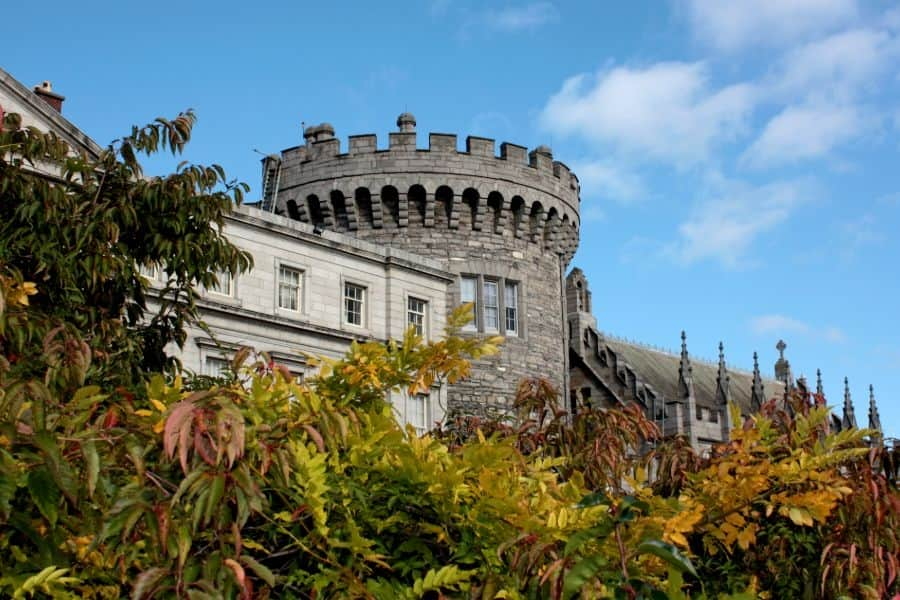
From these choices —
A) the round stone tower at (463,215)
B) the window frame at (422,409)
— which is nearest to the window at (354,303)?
the window frame at (422,409)

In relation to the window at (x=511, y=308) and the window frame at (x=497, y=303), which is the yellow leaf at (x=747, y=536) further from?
the window at (x=511, y=308)

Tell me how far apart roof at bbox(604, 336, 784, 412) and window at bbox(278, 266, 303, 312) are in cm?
1981

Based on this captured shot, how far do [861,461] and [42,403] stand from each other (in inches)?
215

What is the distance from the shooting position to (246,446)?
4.19 meters

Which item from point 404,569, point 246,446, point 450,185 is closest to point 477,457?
point 404,569

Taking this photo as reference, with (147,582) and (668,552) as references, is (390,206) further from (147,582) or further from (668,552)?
(668,552)

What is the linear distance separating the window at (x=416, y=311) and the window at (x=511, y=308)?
11.1ft

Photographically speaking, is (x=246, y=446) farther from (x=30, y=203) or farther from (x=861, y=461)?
(x=30, y=203)

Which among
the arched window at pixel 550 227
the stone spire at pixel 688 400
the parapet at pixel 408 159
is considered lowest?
the stone spire at pixel 688 400

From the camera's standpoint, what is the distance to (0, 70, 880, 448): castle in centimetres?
2736

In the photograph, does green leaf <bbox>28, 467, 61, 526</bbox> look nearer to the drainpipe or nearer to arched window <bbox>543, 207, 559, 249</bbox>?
the drainpipe

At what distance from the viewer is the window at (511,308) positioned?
33469 millimetres

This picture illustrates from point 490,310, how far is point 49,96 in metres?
14.1

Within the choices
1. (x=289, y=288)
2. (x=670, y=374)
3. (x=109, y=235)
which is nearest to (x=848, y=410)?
(x=670, y=374)
